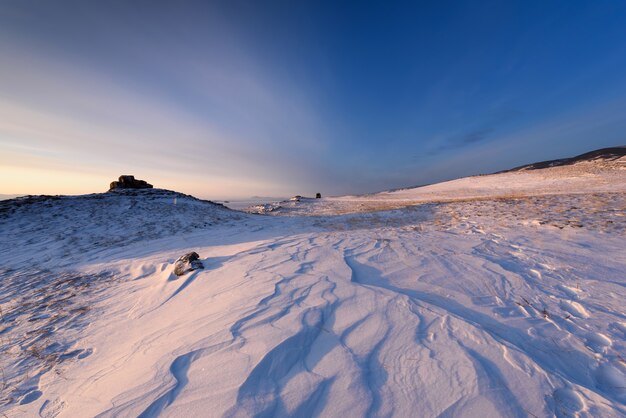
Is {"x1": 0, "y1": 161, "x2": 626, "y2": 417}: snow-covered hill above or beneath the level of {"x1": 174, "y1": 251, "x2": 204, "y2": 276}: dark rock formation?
beneath

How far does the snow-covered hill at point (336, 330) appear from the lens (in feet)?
5.85

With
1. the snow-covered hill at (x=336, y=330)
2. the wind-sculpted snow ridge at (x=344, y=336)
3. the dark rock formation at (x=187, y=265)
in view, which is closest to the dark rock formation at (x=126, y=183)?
the snow-covered hill at (x=336, y=330)

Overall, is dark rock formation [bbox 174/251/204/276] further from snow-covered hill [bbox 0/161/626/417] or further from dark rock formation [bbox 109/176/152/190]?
dark rock formation [bbox 109/176/152/190]

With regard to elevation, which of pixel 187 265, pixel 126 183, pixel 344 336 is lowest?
pixel 344 336

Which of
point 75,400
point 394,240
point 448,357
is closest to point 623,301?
point 448,357

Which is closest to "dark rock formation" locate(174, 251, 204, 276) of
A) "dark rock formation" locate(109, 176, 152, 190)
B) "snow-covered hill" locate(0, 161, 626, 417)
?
"snow-covered hill" locate(0, 161, 626, 417)

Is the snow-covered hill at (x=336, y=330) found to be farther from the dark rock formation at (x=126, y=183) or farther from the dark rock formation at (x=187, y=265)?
the dark rock formation at (x=126, y=183)

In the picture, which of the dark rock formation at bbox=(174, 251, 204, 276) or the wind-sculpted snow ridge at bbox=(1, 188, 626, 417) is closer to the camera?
the wind-sculpted snow ridge at bbox=(1, 188, 626, 417)

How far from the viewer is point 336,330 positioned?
8.29ft

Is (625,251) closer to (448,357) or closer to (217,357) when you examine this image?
(448,357)

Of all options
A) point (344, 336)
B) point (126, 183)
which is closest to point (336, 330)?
point (344, 336)

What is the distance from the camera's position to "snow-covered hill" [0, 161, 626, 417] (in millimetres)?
1784

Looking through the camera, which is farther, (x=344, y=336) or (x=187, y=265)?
(x=187, y=265)

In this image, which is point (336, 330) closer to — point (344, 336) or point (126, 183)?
point (344, 336)
